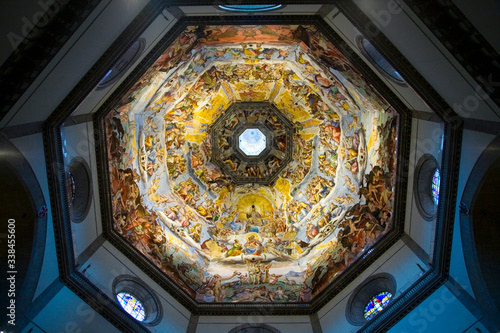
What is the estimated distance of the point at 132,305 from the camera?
14297mm

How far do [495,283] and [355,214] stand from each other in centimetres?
683

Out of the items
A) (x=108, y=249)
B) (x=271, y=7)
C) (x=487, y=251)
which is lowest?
(x=487, y=251)

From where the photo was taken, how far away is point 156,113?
18016mm

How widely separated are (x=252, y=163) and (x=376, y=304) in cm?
1096

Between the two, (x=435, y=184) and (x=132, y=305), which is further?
(x=132, y=305)

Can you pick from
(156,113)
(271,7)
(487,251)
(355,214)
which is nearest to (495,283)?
(487,251)

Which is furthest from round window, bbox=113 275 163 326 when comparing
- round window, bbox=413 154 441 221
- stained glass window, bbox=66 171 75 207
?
round window, bbox=413 154 441 221

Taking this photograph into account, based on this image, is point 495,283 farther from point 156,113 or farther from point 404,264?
point 156,113

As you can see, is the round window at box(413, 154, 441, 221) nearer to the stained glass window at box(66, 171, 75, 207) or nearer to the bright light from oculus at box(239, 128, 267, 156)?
the bright light from oculus at box(239, 128, 267, 156)

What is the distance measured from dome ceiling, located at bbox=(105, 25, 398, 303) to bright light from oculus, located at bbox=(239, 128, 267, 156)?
7 cm

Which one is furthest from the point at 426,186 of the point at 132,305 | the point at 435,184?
the point at 132,305

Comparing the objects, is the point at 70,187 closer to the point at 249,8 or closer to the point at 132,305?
the point at 132,305

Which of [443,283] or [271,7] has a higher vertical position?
[271,7]

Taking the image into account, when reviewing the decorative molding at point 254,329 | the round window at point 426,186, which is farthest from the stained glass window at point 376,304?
the decorative molding at point 254,329
